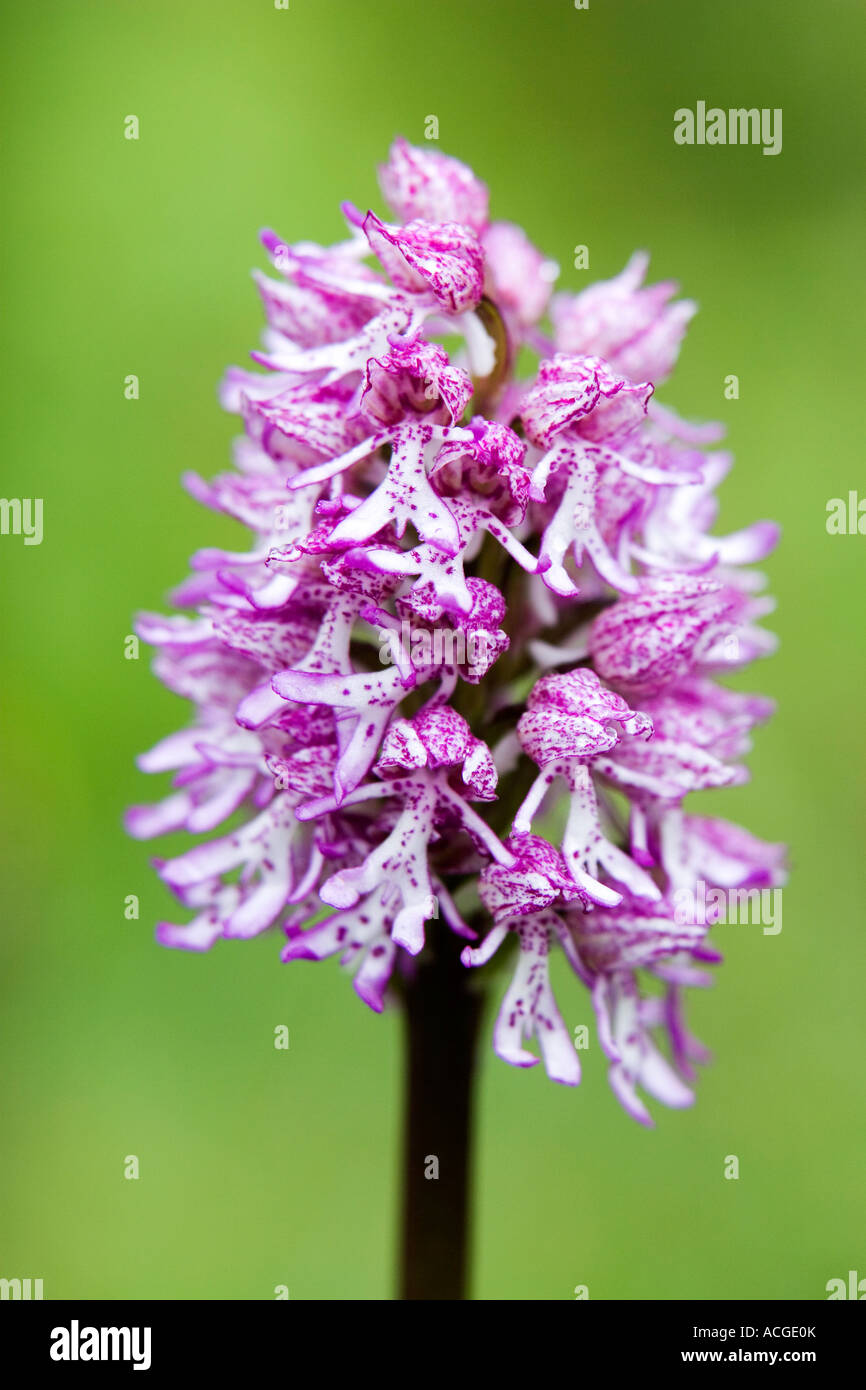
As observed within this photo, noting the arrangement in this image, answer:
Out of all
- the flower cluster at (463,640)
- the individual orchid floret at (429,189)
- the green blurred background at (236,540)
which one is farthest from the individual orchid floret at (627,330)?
the green blurred background at (236,540)

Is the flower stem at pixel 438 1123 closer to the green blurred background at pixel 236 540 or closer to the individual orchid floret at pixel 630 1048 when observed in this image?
the individual orchid floret at pixel 630 1048

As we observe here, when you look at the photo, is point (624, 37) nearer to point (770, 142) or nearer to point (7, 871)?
point (770, 142)

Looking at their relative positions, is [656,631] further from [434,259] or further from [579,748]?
[434,259]

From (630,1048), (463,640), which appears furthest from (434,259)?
(630,1048)

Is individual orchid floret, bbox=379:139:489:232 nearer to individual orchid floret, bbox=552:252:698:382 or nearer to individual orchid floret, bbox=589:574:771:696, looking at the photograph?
individual orchid floret, bbox=552:252:698:382
